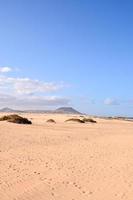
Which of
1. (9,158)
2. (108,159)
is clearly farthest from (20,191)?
(108,159)

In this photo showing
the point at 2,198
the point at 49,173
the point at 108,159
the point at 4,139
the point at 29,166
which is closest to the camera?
the point at 2,198

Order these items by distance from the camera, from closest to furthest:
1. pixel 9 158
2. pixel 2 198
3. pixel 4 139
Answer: pixel 2 198 → pixel 9 158 → pixel 4 139

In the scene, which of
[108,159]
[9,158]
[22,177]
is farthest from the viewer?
[108,159]

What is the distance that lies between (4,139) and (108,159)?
705 centimetres

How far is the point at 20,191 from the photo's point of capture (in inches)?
416

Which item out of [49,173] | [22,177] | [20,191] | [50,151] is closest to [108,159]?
[50,151]

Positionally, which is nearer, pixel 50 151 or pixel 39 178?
pixel 39 178

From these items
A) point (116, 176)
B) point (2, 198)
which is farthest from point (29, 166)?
point (2, 198)

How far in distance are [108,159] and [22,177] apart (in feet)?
17.7

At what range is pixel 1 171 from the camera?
1279cm

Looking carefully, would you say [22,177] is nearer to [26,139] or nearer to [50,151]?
[50,151]

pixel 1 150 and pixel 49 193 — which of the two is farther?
pixel 1 150

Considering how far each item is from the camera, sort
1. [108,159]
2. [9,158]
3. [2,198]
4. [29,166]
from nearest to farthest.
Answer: [2,198]
[29,166]
[9,158]
[108,159]

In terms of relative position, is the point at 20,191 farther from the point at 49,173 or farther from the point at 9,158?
the point at 9,158
